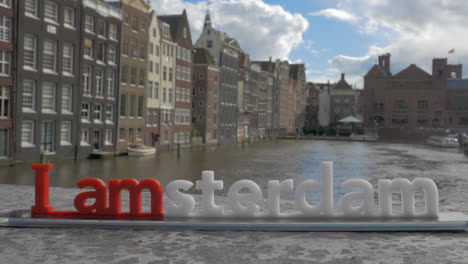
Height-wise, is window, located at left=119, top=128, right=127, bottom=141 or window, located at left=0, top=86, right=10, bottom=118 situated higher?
window, located at left=0, top=86, right=10, bottom=118

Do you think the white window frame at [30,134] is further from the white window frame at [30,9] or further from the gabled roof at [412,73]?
the gabled roof at [412,73]

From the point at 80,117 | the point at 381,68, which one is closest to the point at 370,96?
the point at 381,68

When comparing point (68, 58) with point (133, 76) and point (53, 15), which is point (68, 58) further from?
point (133, 76)

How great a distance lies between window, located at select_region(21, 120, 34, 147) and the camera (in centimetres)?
4122

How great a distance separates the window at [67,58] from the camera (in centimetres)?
4603

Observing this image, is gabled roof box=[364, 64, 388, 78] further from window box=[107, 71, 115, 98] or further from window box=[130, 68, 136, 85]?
window box=[107, 71, 115, 98]

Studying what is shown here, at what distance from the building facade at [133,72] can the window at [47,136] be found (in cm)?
1123

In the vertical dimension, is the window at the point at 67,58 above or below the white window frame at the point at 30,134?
above

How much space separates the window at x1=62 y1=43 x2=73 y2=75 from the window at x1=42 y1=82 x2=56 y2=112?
2.23 meters

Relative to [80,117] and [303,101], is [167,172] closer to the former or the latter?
[80,117]

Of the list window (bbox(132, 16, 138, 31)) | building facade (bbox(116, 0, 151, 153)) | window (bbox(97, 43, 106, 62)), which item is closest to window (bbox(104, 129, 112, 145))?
building facade (bbox(116, 0, 151, 153))

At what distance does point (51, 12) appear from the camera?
4416 cm

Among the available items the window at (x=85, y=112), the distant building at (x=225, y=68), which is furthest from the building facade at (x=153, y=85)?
the distant building at (x=225, y=68)

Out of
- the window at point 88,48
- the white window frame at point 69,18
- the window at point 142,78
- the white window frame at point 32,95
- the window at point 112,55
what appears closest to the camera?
the white window frame at point 32,95
